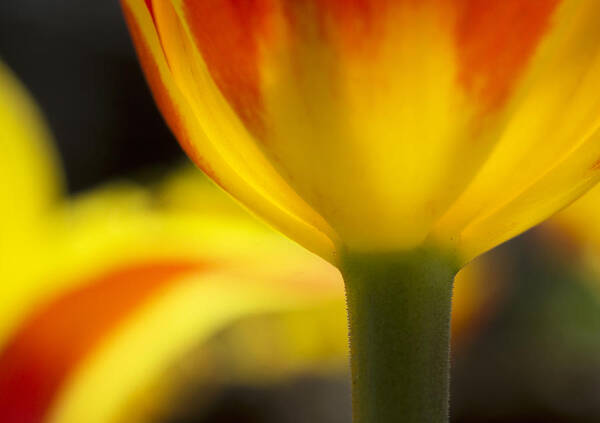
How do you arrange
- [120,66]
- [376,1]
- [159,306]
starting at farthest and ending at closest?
[120,66] → [159,306] → [376,1]

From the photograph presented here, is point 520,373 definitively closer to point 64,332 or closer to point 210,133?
point 64,332

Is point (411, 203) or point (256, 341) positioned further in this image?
point (256, 341)

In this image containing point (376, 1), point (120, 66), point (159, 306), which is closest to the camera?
point (376, 1)

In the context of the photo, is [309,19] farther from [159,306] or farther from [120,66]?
[120,66]

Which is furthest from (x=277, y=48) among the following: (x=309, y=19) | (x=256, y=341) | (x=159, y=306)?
(x=256, y=341)

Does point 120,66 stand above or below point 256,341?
above

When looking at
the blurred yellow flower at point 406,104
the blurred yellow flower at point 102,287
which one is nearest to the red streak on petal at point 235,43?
the blurred yellow flower at point 406,104

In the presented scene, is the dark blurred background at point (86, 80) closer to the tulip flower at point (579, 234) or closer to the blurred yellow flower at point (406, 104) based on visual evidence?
the tulip flower at point (579, 234)
